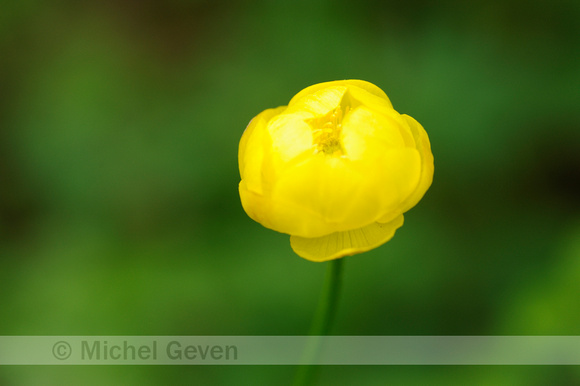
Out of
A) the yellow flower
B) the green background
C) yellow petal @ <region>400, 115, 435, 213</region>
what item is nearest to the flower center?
the yellow flower

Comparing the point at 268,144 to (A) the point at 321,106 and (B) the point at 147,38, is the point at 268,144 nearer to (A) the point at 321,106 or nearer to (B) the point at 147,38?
(A) the point at 321,106

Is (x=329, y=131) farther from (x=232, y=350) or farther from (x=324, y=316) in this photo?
(x=232, y=350)

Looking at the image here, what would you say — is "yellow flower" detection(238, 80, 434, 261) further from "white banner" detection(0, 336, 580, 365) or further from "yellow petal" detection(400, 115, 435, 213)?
"white banner" detection(0, 336, 580, 365)

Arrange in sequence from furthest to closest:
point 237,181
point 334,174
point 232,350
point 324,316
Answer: point 237,181, point 232,350, point 324,316, point 334,174

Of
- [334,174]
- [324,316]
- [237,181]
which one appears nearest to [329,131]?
[334,174]

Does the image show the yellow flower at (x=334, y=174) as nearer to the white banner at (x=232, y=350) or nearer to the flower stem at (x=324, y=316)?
the flower stem at (x=324, y=316)
